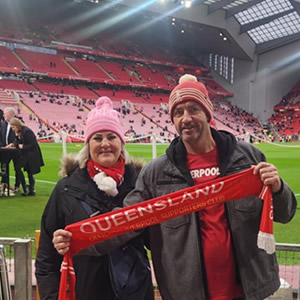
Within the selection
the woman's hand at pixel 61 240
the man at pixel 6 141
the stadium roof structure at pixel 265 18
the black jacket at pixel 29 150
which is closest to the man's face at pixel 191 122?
the woman's hand at pixel 61 240

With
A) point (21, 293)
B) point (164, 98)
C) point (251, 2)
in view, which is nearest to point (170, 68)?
point (164, 98)

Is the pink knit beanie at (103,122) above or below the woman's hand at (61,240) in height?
above

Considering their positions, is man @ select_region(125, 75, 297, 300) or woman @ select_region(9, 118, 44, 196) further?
woman @ select_region(9, 118, 44, 196)

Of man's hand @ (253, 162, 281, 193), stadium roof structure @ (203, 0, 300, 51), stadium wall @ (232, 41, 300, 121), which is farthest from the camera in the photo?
stadium wall @ (232, 41, 300, 121)

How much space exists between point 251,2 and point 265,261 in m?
45.1

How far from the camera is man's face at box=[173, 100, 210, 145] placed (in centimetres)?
196

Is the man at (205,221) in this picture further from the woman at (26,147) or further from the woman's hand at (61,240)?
the woman at (26,147)

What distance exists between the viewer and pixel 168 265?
1.95 m

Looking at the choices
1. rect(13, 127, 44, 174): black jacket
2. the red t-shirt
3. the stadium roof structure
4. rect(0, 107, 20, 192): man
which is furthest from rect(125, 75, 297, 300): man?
the stadium roof structure

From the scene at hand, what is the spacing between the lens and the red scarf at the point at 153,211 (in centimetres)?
191

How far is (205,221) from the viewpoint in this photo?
6.37ft

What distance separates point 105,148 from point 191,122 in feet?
1.84

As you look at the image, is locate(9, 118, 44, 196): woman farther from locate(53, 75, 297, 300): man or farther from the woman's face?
locate(53, 75, 297, 300): man

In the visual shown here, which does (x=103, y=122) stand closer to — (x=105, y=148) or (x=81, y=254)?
(x=105, y=148)
